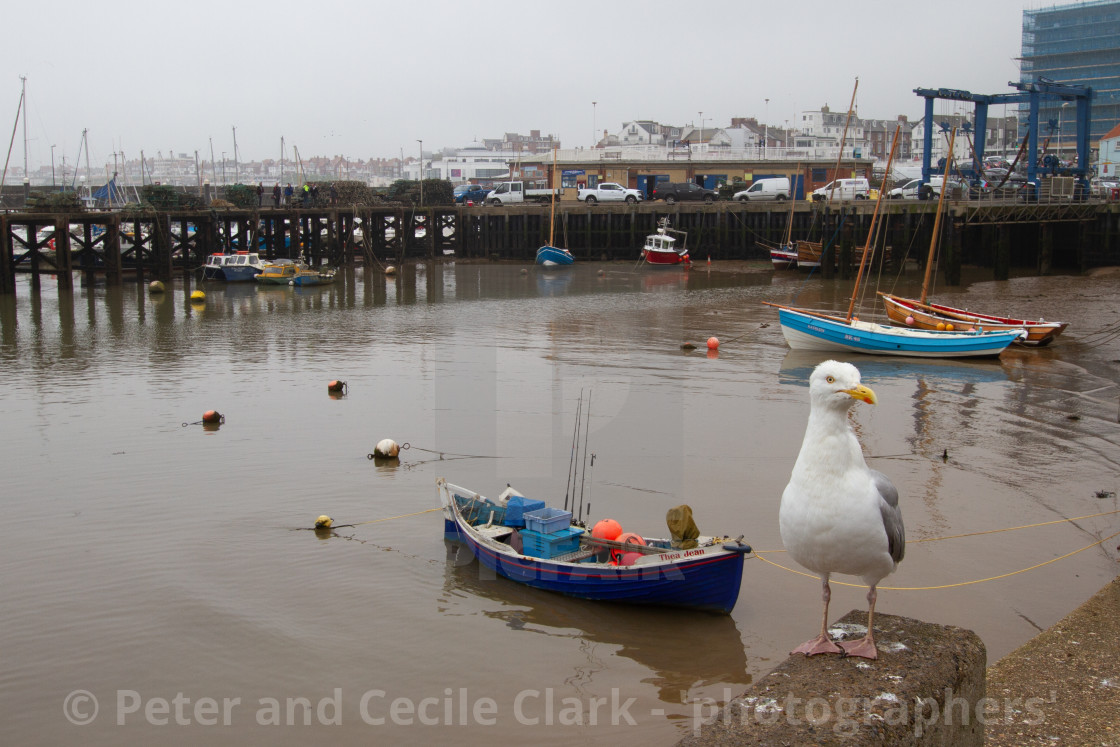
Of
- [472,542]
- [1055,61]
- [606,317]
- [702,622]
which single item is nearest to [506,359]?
[606,317]

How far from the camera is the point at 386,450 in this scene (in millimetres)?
16578

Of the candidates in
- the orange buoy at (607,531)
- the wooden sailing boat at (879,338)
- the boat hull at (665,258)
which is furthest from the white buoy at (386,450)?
the boat hull at (665,258)

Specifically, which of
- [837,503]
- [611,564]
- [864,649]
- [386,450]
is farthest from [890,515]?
[386,450]

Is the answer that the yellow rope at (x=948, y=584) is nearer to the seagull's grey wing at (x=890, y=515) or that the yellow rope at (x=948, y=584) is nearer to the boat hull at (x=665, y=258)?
the seagull's grey wing at (x=890, y=515)

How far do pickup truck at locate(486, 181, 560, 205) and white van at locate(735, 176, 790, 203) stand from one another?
11788mm

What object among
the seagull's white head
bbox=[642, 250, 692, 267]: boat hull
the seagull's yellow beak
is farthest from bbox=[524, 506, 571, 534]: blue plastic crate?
bbox=[642, 250, 692, 267]: boat hull

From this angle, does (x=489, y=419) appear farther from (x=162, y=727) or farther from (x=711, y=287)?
(x=711, y=287)

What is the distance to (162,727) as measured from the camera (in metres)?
8.91

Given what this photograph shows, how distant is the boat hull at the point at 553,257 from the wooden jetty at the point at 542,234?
2830 millimetres

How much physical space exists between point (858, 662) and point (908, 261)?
4455cm

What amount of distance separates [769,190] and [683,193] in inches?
205

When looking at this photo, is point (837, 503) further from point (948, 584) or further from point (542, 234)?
point (542, 234)

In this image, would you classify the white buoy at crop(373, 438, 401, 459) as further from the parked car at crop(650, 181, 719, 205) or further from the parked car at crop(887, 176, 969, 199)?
the parked car at crop(650, 181, 719, 205)

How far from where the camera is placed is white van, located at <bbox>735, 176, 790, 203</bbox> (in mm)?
56594
